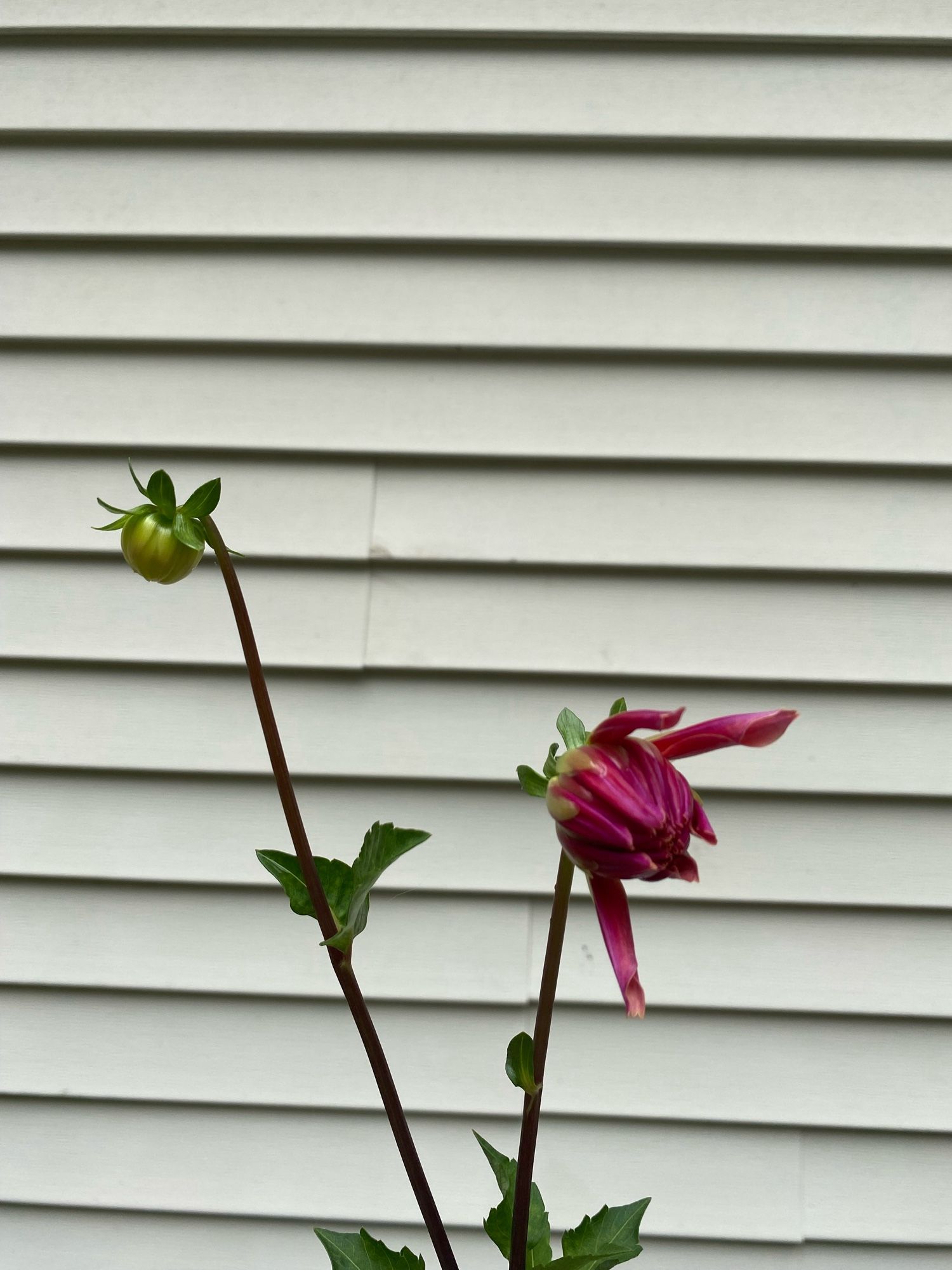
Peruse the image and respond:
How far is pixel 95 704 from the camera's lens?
87 centimetres

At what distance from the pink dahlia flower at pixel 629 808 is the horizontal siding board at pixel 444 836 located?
400mm

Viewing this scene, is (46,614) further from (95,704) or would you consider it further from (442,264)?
(442,264)

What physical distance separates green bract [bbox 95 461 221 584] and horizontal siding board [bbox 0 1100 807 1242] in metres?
0.64

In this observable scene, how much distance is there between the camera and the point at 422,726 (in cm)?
86

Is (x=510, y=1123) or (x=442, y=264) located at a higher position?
(x=442, y=264)

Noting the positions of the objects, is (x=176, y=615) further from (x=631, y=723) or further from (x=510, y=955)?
(x=631, y=723)

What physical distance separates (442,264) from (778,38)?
1.23 feet

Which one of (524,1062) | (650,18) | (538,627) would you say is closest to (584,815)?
(524,1062)

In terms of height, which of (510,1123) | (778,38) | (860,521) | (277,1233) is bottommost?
(277,1233)

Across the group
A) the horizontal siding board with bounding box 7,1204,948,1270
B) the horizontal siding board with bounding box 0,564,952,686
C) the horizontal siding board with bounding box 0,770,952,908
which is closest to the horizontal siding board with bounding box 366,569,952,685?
the horizontal siding board with bounding box 0,564,952,686

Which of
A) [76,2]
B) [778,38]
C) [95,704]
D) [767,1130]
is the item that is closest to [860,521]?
[778,38]

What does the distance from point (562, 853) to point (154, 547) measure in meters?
0.28

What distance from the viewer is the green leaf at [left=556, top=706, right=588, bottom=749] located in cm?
48

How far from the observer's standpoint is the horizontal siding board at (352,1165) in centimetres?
85
